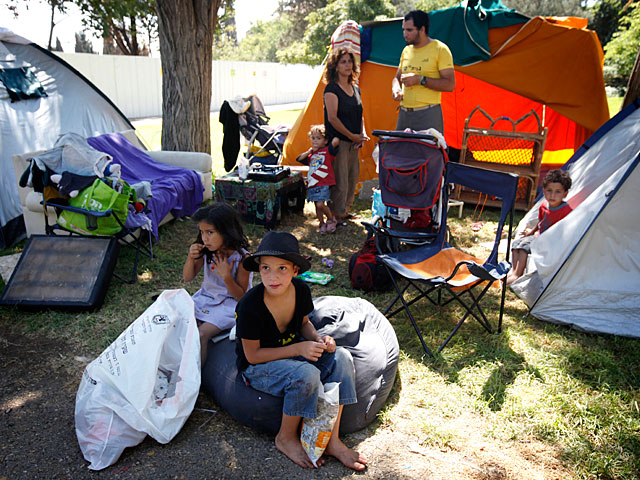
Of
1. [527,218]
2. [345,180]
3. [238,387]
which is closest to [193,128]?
[345,180]

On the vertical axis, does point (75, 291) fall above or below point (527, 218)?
below

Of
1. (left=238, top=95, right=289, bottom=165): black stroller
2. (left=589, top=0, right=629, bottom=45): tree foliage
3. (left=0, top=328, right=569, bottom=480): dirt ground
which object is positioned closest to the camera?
(left=0, top=328, right=569, bottom=480): dirt ground

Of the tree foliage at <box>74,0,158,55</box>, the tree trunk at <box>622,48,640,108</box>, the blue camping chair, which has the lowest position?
the blue camping chair

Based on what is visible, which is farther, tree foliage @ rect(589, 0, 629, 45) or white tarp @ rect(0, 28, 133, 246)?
tree foliage @ rect(589, 0, 629, 45)

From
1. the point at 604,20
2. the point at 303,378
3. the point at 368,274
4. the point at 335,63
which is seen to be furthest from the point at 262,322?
the point at 604,20

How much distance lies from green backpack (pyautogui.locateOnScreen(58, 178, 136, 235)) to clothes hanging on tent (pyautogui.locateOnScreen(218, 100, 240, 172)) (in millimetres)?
3107

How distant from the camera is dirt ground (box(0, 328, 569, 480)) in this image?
7.41 ft

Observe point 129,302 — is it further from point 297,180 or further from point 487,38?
point 487,38

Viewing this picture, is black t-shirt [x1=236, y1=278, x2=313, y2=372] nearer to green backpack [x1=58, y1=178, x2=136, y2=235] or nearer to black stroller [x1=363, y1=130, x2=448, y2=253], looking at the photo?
black stroller [x1=363, y1=130, x2=448, y2=253]

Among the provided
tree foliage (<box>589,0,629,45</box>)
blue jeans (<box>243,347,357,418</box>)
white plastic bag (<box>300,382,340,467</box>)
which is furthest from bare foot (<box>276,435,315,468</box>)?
tree foliage (<box>589,0,629,45</box>)

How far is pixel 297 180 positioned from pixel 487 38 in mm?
2905

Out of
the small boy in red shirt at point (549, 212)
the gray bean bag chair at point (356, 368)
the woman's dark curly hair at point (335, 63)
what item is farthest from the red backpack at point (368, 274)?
the woman's dark curly hair at point (335, 63)

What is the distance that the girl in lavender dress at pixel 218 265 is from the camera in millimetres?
2854

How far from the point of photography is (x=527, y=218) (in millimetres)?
4953
